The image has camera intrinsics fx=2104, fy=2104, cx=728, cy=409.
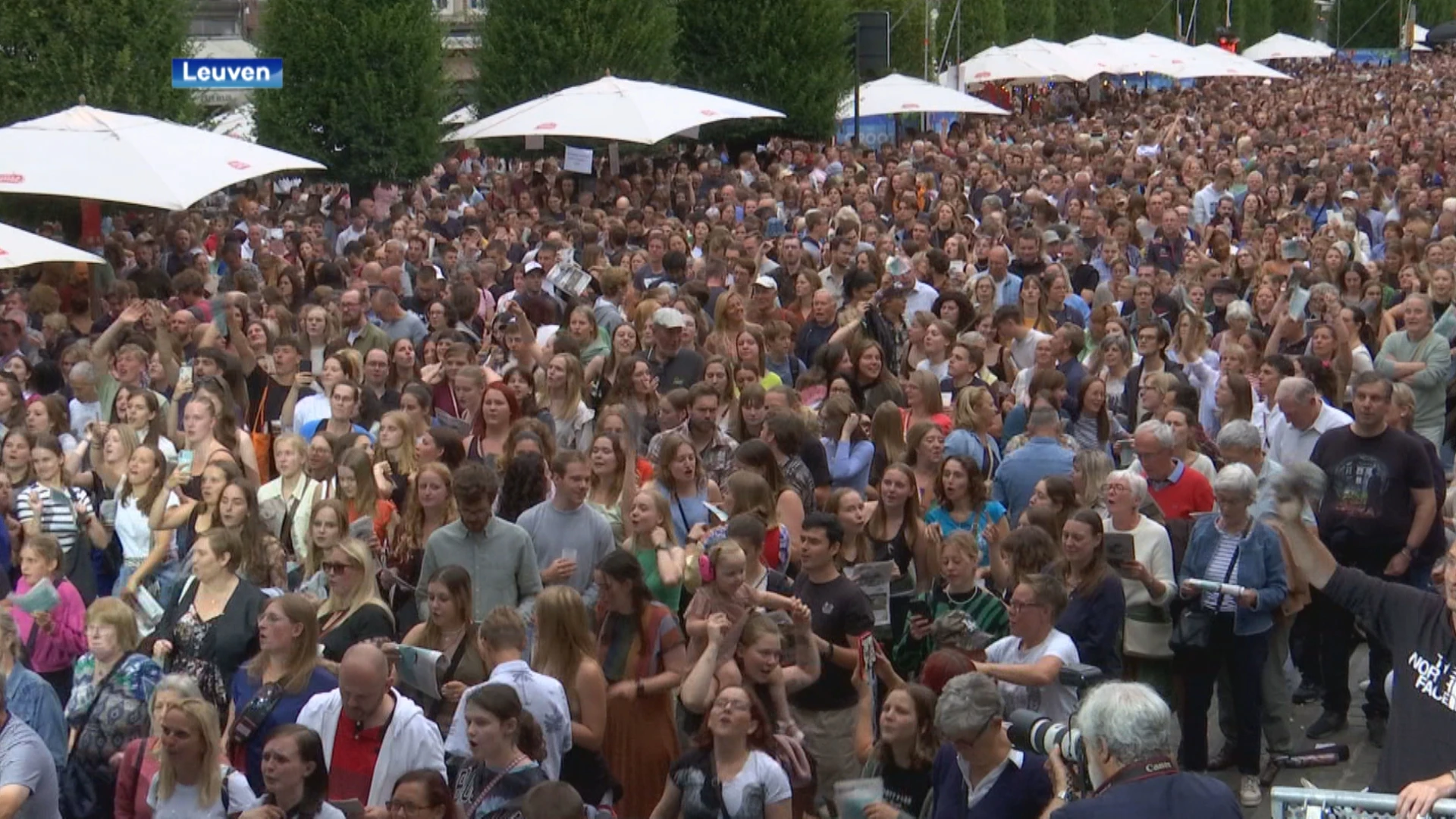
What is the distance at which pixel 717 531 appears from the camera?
26.7 ft

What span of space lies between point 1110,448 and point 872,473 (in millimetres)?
1531

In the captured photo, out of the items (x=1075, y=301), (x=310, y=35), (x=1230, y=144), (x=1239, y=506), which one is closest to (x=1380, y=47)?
(x=1230, y=144)

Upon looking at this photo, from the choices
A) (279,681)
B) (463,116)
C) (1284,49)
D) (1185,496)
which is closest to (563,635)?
(279,681)

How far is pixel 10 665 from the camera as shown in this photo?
286 inches

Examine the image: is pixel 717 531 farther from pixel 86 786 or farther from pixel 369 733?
pixel 86 786

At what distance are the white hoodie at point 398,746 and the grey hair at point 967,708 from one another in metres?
1.54

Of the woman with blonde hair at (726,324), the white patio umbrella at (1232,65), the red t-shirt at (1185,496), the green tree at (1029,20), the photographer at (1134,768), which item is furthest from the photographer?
the green tree at (1029,20)

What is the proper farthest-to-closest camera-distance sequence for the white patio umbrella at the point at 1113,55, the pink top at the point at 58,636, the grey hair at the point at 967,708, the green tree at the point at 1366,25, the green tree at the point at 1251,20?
the green tree at the point at 1366,25 → the green tree at the point at 1251,20 → the white patio umbrella at the point at 1113,55 → the pink top at the point at 58,636 → the grey hair at the point at 967,708

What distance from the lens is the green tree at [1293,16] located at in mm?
81000

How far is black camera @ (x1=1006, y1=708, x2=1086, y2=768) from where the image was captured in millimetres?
5402

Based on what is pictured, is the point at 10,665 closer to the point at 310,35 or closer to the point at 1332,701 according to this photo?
the point at 1332,701

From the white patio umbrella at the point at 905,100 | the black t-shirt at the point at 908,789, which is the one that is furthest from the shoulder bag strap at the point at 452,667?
the white patio umbrella at the point at 905,100

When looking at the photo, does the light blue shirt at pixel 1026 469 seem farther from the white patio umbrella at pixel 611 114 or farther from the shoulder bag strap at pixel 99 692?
the white patio umbrella at pixel 611 114

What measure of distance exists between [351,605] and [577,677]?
1150 millimetres
